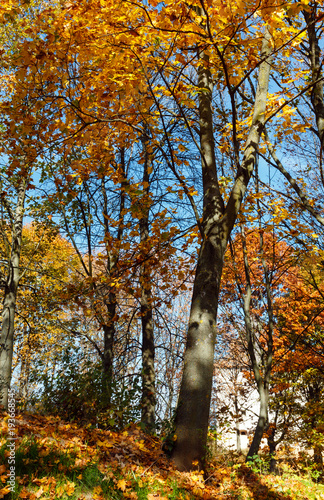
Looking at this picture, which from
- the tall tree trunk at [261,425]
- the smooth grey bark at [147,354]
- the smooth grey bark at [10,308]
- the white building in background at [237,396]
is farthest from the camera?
the white building in background at [237,396]

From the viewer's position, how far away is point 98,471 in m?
2.77

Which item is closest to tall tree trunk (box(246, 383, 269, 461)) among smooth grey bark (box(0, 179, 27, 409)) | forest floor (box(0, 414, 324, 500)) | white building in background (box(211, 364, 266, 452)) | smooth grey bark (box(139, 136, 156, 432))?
smooth grey bark (box(139, 136, 156, 432))

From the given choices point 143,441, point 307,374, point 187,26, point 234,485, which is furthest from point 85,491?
point 307,374

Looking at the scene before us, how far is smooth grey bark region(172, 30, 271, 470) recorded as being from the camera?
11.0 ft

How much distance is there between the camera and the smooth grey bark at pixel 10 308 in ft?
24.4

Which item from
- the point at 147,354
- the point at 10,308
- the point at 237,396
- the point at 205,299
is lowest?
the point at 237,396

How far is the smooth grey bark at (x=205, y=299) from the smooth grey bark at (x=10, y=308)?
5165 mm

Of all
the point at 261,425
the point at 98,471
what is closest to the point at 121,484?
the point at 98,471

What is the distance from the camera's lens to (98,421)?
5.40 meters

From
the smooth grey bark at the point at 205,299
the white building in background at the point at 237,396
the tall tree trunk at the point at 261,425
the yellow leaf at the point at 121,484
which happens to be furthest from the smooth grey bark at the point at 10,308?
the white building in background at the point at 237,396

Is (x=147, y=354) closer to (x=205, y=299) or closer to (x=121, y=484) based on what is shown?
(x=205, y=299)

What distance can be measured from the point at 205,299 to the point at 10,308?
5.71m

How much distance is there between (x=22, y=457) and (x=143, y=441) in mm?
1430

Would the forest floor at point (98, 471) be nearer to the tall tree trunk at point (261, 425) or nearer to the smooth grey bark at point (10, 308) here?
the tall tree trunk at point (261, 425)
